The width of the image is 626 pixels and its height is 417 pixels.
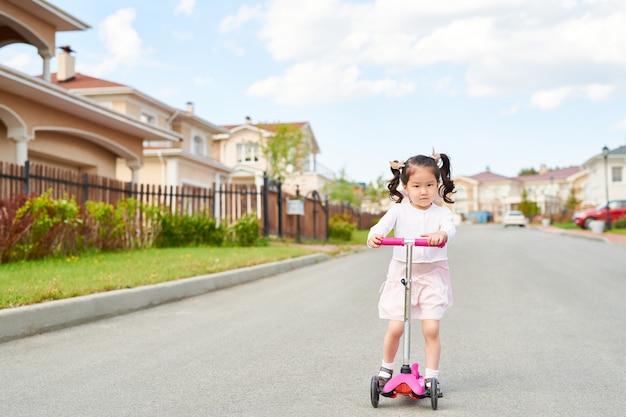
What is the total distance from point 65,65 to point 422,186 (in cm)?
2855

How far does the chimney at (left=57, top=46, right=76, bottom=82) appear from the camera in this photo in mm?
29344

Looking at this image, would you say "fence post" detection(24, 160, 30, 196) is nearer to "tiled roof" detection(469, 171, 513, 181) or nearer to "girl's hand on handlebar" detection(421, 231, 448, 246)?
"girl's hand on handlebar" detection(421, 231, 448, 246)

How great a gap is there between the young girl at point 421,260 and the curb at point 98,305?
396cm

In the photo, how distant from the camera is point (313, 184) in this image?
49.0 m

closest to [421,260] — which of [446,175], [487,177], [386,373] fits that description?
[446,175]

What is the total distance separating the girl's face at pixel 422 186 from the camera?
13.1 ft

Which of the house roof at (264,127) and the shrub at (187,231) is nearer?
the shrub at (187,231)

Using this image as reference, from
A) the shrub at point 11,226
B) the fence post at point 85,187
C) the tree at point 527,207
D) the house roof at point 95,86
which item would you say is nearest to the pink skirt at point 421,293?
the shrub at point 11,226

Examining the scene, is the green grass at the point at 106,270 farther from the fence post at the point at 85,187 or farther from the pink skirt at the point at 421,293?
the pink skirt at the point at 421,293

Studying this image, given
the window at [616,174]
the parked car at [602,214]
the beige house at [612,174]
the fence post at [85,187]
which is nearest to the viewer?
the fence post at [85,187]

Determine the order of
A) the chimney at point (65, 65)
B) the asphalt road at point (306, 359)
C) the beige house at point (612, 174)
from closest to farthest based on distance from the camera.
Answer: the asphalt road at point (306, 359), the chimney at point (65, 65), the beige house at point (612, 174)

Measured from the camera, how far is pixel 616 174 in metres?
56.4

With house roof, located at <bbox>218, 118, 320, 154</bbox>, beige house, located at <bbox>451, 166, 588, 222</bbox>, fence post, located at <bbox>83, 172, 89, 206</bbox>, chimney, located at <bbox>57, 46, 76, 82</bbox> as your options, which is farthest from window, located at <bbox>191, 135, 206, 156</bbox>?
beige house, located at <bbox>451, 166, 588, 222</bbox>

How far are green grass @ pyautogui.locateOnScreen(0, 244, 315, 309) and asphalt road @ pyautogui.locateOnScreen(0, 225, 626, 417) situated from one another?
63 centimetres
